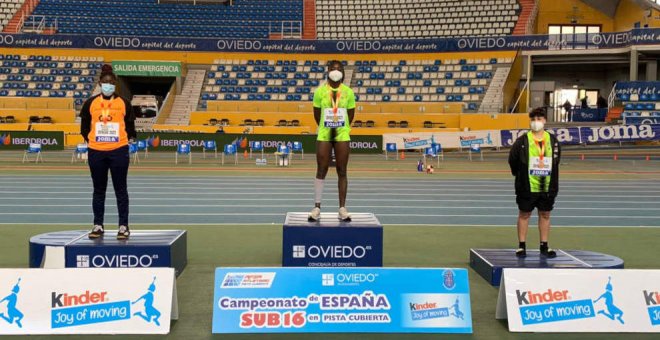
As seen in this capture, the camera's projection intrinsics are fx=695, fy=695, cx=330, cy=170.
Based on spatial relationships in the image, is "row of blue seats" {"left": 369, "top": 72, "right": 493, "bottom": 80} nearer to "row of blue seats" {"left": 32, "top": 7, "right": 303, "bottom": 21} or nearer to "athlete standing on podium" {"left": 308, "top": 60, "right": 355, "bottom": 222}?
"row of blue seats" {"left": 32, "top": 7, "right": 303, "bottom": 21}

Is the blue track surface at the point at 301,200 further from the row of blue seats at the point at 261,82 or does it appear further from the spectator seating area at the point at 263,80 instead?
the row of blue seats at the point at 261,82

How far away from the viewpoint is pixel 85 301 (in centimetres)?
507

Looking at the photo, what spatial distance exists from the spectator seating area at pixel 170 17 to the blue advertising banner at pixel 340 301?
3819 centimetres

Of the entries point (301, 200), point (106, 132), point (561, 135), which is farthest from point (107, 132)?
point (561, 135)

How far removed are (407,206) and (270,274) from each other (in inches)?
331

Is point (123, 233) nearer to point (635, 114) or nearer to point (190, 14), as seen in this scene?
point (635, 114)

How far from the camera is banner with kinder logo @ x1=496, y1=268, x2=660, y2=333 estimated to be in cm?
518

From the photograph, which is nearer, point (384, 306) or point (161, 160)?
point (384, 306)

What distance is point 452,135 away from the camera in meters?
28.6

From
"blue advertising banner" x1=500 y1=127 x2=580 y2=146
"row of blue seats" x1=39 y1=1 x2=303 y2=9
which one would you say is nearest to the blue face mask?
"blue advertising banner" x1=500 y1=127 x2=580 y2=146

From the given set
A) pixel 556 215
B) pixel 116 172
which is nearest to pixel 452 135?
pixel 556 215

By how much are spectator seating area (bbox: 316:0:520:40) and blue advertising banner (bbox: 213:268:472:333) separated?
37.1 m

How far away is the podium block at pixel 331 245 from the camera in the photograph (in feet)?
23.3

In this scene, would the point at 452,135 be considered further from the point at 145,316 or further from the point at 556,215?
the point at 145,316
